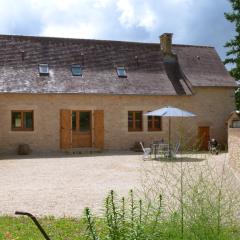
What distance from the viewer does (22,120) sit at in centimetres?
2223

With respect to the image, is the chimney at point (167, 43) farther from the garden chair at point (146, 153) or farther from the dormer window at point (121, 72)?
the garden chair at point (146, 153)

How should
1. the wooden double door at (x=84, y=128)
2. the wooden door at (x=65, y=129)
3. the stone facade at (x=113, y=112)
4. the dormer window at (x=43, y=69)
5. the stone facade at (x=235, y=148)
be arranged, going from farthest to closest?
the dormer window at (x=43, y=69) < the wooden double door at (x=84, y=128) < the wooden door at (x=65, y=129) < the stone facade at (x=113, y=112) < the stone facade at (x=235, y=148)

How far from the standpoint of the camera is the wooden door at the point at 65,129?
2266 centimetres

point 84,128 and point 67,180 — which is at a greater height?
point 84,128

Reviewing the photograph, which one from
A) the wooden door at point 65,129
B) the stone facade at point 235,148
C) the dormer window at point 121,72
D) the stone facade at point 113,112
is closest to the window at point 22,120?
the stone facade at point 113,112

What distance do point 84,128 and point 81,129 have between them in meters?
0.20

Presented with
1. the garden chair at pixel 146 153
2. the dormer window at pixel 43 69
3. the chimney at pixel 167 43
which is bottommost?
the garden chair at pixel 146 153

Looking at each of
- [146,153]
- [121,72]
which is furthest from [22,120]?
[146,153]

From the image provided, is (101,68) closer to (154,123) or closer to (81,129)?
(81,129)

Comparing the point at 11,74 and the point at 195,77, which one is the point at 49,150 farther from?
the point at 195,77

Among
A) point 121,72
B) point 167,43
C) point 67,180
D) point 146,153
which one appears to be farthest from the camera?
point 167,43

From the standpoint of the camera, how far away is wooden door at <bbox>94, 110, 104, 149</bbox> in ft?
76.3

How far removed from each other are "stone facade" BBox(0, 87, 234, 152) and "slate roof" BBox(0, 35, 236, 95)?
0.42 m

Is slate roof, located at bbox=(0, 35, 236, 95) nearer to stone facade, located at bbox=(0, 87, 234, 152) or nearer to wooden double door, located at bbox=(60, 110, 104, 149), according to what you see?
stone facade, located at bbox=(0, 87, 234, 152)
